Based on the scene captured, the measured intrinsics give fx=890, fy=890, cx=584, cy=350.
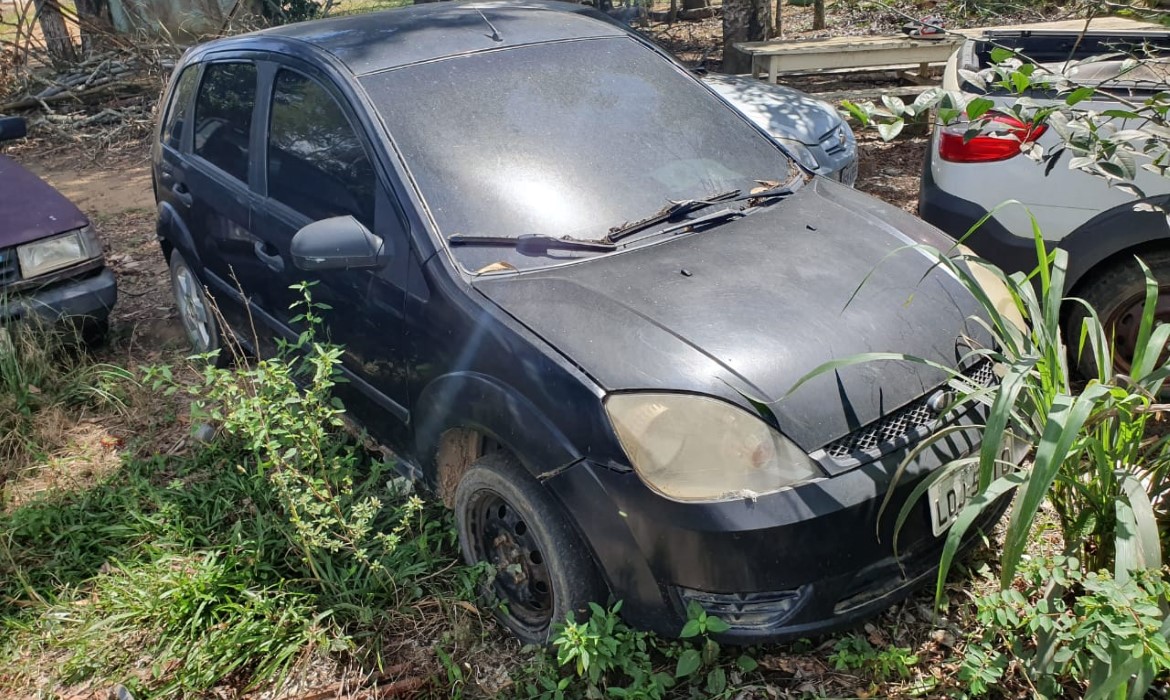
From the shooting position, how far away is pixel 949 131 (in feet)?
11.9

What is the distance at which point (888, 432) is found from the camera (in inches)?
93.7

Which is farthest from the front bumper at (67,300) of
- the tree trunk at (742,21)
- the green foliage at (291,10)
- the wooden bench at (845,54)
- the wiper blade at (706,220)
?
the green foliage at (291,10)

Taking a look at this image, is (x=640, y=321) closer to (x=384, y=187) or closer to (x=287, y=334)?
(x=384, y=187)

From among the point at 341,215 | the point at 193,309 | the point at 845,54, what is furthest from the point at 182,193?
the point at 845,54

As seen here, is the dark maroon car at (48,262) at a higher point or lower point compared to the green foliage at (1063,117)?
lower

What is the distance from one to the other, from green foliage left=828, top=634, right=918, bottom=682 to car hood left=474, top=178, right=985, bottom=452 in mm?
710

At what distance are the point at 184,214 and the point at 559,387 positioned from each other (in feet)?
9.05

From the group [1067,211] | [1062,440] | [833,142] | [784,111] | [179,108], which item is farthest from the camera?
[784,111]

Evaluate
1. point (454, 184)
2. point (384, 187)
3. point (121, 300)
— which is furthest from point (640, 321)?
point (121, 300)

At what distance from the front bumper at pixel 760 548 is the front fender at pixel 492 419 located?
8cm

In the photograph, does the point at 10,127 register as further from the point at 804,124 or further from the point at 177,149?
the point at 804,124

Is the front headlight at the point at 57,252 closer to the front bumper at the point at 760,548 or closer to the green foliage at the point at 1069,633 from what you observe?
the front bumper at the point at 760,548

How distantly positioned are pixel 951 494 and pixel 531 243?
1.43m

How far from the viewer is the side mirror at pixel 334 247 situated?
2836mm
